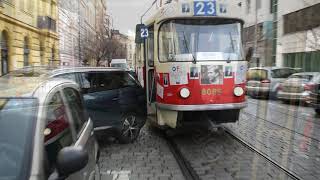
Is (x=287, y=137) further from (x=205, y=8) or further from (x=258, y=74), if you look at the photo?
(x=258, y=74)

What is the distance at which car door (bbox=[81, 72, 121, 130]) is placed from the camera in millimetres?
8047

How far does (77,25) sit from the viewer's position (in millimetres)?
28844

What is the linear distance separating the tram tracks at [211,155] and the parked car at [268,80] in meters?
10.4

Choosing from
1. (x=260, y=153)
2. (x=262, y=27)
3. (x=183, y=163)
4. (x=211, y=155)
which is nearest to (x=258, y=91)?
(x=262, y=27)

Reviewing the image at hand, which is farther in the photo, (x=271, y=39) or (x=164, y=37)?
(x=271, y=39)

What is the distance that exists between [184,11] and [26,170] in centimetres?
621

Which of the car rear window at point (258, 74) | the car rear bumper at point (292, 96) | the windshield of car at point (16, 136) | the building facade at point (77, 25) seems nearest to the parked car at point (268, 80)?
the car rear window at point (258, 74)

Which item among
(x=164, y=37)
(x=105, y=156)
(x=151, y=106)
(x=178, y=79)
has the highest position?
(x=164, y=37)

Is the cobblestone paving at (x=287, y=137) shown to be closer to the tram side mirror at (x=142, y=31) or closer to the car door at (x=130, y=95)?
the car door at (x=130, y=95)

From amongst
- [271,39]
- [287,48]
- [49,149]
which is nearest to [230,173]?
[49,149]

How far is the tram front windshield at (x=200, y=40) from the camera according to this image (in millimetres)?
8328

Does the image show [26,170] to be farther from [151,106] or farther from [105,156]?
[151,106]

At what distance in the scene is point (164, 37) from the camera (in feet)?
28.5

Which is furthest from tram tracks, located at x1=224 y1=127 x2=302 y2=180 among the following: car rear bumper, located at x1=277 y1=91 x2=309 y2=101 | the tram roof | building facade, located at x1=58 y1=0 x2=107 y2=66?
building facade, located at x1=58 y1=0 x2=107 y2=66
